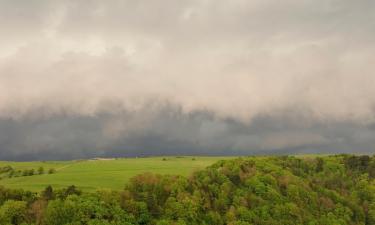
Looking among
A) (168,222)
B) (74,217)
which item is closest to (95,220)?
(74,217)

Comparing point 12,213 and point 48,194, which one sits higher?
point 48,194

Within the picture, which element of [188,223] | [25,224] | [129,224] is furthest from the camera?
[188,223]

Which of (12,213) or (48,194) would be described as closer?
(12,213)

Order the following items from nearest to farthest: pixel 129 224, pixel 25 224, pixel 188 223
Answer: pixel 25 224 → pixel 129 224 → pixel 188 223

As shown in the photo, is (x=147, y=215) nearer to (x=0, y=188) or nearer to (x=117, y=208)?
(x=117, y=208)

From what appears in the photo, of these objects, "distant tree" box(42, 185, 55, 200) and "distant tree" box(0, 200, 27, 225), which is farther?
"distant tree" box(42, 185, 55, 200)

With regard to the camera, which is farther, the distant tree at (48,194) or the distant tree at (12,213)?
the distant tree at (48,194)

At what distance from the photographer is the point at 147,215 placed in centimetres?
19350

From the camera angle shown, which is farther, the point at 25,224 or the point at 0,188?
the point at 0,188

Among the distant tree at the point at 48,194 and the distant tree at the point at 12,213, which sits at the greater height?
the distant tree at the point at 48,194

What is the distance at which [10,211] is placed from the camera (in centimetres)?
16750

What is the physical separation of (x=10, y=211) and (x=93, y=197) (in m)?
30.0

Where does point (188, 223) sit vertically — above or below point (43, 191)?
below

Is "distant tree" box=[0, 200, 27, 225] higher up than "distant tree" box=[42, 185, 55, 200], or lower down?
lower down
